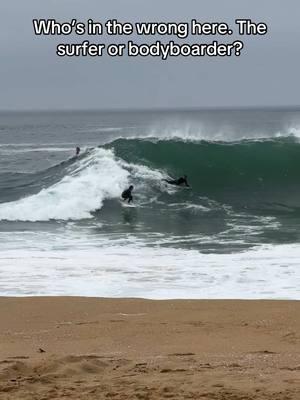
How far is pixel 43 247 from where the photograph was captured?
37.9ft

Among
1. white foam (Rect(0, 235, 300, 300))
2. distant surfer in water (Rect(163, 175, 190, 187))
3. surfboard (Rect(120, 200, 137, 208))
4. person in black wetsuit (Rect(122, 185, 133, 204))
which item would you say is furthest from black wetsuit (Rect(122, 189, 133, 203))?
white foam (Rect(0, 235, 300, 300))

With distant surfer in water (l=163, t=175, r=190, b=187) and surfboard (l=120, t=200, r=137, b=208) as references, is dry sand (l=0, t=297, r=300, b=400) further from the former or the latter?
distant surfer in water (l=163, t=175, r=190, b=187)

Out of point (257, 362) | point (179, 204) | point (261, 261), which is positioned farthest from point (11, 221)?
point (257, 362)

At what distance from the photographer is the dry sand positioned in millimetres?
4059

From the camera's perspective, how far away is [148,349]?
5344 millimetres

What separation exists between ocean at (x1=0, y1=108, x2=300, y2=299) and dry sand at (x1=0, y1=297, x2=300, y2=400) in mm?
903

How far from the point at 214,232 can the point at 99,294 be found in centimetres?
605

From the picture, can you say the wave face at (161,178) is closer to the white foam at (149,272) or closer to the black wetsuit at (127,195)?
the black wetsuit at (127,195)

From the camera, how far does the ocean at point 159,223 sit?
28.2 ft

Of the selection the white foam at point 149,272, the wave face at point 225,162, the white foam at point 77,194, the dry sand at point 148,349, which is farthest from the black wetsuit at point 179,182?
the dry sand at point 148,349

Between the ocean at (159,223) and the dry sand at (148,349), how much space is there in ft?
2.96

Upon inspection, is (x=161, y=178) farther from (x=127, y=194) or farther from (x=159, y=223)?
(x=159, y=223)

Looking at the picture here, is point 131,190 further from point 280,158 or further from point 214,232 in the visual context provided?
point 280,158

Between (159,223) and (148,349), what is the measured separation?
1003 cm
